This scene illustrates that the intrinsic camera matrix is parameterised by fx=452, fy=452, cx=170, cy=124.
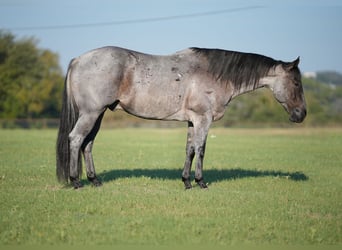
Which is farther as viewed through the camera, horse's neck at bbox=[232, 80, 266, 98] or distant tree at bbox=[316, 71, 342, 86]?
distant tree at bbox=[316, 71, 342, 86]

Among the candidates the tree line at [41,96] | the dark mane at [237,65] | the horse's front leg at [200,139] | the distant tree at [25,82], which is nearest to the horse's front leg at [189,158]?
the horse's front leg at [200,139]

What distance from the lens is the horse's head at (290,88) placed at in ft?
33.2

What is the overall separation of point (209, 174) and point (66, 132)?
15.0ft

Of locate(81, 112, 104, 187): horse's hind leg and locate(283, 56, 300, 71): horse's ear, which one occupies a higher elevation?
locate(283, 56, 300, 71): horse's ear

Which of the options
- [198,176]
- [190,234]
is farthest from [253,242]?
[198,176]

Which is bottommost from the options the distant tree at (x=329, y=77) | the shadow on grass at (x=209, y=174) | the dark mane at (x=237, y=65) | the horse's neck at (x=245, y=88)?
the shadow on grass at (x=209, y=174)

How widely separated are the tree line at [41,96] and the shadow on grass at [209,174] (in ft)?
142

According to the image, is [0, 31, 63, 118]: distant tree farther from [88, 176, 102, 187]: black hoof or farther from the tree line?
[88, 176, 102, 187]: black hoof

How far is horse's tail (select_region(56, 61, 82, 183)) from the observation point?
367 inches

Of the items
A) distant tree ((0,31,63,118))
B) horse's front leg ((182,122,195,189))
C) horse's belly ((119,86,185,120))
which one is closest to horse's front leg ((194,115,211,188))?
horse's front leg ((182,122,195,189))

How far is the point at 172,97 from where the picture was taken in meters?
9.47

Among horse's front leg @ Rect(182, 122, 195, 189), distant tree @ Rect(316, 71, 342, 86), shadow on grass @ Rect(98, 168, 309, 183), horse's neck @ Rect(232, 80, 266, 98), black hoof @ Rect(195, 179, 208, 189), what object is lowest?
shadow on grass @ Rect(98, 168, 309, 183)

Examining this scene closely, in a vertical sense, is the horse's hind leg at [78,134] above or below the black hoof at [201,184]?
above

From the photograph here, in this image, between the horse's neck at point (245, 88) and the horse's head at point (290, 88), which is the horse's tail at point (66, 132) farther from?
the horse's head at point (290, 88)
